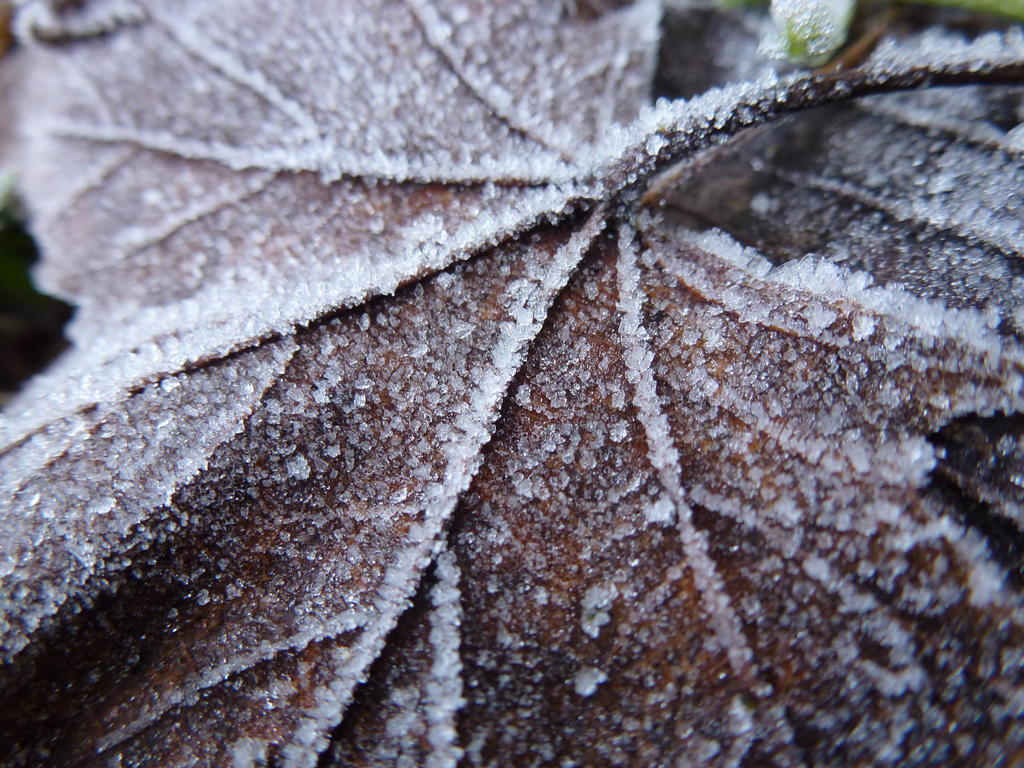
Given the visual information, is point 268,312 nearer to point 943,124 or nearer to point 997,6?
point 943,124

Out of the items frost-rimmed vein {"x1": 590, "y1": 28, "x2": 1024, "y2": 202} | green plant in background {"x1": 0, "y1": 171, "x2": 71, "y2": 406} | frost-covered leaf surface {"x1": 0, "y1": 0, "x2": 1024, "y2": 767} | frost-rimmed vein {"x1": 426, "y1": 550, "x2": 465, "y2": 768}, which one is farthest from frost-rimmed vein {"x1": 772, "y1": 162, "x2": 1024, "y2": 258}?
green plant in background {"x1": 0, "y1": 171, "x2": 71, "y2": 406}

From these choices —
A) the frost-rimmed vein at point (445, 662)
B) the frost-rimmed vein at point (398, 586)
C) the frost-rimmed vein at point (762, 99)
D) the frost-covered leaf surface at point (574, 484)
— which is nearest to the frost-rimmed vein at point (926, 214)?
the frost-covered leaf surface at point (574, 484)

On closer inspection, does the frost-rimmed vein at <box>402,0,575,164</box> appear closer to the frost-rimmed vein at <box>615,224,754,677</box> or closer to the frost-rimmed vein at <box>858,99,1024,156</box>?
the frost-rimmed vein at <box>615,224,754,677</box>

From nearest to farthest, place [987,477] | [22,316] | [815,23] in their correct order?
[987,477], [815,23], [22,316]

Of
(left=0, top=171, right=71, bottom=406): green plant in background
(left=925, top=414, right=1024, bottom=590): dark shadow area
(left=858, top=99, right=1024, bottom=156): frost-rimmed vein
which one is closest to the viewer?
(left=925, top=414, right=1024, bottom=590): dark shadow area

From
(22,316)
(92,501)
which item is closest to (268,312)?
(92,501)

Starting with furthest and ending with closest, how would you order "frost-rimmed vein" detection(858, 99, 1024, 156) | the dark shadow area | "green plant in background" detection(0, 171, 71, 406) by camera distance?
"green plant in background" detection(0, 171, 71, 406) < "frost-rimmed vein" detection(858, 99, 1024, 156) < the dark shadow area

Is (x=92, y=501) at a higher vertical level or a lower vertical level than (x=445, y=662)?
higher

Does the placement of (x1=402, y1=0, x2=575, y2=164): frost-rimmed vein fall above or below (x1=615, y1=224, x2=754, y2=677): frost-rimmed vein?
above

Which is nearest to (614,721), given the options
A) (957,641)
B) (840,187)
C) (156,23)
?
(957,641)
